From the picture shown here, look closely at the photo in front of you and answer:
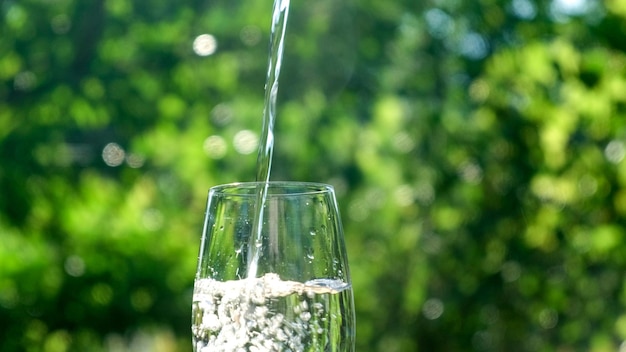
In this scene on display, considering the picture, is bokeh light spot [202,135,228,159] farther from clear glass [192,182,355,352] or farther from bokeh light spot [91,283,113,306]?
clear glass [192,182,355,352]

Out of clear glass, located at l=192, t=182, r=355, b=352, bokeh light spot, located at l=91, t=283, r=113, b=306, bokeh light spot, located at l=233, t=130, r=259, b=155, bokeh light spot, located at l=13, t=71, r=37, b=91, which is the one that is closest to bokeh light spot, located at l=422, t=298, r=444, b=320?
bokeh light spot, located at l=233, t=130, r=259, b=155

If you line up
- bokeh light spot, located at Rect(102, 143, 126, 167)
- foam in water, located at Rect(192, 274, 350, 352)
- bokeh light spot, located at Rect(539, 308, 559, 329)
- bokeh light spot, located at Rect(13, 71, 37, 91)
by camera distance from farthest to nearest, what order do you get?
1. bokeh light spot, located at Rect(539, 308, 559, 329)
2. bokeh light spot, located at Rect(102, 143, 126, 167)
3. bokeh light spot, located at Rect(13, 71, 37, 91)
4. foam in water, located at Rect(192, 274, 350, 352)

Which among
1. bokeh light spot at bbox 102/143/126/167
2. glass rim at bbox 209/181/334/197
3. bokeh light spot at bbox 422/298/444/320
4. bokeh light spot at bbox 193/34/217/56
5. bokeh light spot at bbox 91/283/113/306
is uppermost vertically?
bokeh light spot at bbox 193/34/217/56

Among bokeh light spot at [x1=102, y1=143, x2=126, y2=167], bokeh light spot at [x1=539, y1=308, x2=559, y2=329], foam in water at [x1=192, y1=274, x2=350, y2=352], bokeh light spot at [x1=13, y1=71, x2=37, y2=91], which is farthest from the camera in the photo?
bokeh light spot at [x1=539, y1=308, x2=559, y2=329]

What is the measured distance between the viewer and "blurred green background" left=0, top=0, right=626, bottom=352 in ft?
9.90

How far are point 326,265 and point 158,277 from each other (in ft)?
8.91

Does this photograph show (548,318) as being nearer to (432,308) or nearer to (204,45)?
(432,308)

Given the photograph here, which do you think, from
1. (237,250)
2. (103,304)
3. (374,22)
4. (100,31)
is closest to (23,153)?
(100,31)

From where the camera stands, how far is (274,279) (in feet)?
3.01

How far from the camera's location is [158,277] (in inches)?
140

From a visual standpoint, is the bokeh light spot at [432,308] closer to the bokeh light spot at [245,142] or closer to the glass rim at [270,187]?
the bokeh light spot at [245,142]

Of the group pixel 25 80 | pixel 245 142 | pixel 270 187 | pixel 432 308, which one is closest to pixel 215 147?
pixel 245 142

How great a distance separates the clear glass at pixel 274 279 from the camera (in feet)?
2.97

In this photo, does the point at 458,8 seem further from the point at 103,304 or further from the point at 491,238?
the point at 103,304
